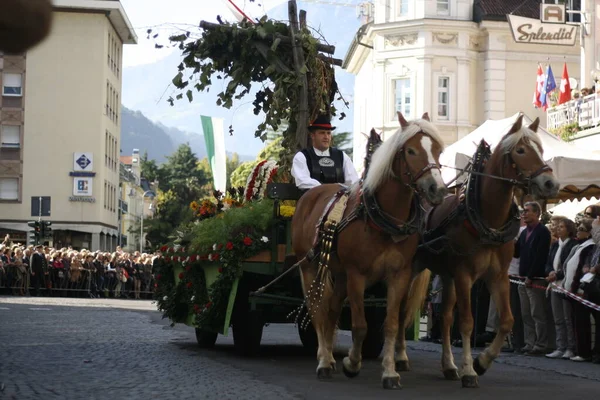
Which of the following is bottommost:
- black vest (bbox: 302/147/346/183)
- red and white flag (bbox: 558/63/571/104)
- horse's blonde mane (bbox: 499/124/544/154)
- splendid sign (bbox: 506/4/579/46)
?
black vest (bbox: 302/147/346/183)

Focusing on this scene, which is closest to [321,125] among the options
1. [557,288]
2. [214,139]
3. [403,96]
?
[557,288]

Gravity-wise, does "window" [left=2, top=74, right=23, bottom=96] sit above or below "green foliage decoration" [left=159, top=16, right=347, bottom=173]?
above

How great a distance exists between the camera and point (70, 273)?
44.4m

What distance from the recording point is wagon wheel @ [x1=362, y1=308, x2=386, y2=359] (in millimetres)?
11797

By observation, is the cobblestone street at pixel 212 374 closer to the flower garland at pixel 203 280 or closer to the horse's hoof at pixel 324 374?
the horse's hoof at pixel 324 374

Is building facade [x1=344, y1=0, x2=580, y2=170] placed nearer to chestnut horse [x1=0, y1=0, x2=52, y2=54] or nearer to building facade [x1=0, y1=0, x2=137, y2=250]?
building facade [x1=0, y1=0, x2=137, y2=250]

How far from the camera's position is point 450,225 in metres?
9.43

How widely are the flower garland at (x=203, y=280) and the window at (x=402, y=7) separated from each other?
39.4m

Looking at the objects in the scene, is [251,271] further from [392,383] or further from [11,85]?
[11,85]

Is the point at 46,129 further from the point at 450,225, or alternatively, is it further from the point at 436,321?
the point at 450,225

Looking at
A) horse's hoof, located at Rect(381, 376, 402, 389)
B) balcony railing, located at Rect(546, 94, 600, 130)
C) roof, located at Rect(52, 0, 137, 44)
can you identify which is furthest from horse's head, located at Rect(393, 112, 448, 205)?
roof, located at Rect(52, 0, 137, 44)

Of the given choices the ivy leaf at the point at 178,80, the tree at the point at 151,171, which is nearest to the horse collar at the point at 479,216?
the ivy leaf at the point at 178,80

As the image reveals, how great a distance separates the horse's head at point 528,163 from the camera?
29.2 ft

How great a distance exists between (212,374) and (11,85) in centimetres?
7043
